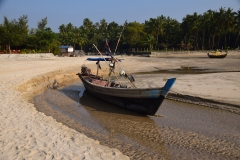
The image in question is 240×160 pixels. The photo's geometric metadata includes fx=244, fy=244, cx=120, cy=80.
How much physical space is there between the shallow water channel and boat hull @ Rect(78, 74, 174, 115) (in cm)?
34

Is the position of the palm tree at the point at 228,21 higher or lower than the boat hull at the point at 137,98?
higher

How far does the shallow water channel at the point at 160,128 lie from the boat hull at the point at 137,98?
0.34 meters

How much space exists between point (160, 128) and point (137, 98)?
1.67m

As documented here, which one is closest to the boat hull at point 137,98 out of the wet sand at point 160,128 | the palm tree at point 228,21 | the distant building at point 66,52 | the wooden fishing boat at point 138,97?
the wooden fishing boat at point 138,97

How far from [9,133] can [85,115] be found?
4.44 m

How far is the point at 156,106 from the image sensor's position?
9.66 meters

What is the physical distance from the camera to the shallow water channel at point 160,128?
A: 22.1 ft

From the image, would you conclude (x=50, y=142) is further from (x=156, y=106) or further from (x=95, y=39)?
(x=95, y=39)

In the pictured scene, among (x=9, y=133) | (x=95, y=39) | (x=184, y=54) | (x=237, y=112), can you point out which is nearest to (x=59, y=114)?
(x=9, y=133)

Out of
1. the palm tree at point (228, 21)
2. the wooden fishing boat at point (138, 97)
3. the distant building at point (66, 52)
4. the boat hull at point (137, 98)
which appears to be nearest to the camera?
the wooden fishing boat at point (138, 97)

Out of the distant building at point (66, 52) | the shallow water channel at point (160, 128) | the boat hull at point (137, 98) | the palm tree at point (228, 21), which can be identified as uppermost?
the palm tree at point (228, 21)

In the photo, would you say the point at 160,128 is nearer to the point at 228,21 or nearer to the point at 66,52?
the point at 66,52

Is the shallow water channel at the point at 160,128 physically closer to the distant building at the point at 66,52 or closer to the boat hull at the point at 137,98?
the boat hull at the point at 137,98

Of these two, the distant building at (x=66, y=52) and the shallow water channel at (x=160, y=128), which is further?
the distant building at (x=66, y=52)
